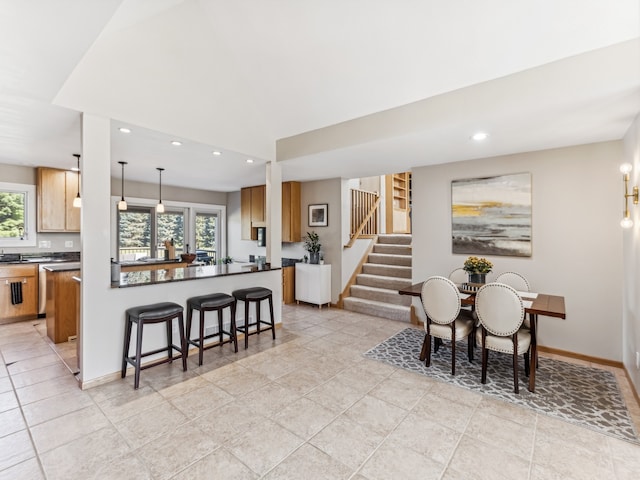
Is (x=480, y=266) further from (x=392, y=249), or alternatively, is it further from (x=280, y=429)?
(x=392, y=249)

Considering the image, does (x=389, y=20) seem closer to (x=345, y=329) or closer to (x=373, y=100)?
(x=373, y=100)

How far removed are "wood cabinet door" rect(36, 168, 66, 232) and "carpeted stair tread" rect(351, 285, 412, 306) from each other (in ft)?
17.5

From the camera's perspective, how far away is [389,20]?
263 cm

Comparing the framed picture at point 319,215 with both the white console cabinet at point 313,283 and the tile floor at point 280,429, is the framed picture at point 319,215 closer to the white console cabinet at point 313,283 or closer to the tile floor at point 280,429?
the white console cabinet at point 313,283

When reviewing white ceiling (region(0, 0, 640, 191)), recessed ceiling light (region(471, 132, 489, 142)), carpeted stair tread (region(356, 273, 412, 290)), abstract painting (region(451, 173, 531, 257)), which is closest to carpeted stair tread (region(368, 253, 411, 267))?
carpeted stair tread (region(356, 273, 412, 290))

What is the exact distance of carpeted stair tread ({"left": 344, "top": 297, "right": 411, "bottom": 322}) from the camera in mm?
5121

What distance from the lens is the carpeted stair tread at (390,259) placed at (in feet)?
20.0

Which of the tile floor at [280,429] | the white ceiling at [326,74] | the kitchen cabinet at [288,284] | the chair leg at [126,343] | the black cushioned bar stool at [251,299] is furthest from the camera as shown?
the kitchen cabinet at [288,284]

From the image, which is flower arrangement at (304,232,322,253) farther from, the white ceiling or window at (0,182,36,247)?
window at (0,182,36,247)

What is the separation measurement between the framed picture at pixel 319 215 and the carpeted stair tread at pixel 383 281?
129cm

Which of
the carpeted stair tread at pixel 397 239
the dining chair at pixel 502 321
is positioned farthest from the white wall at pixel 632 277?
the carpeted stair tread at pixel 397 239

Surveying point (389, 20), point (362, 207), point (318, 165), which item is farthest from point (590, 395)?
point (362, 207)

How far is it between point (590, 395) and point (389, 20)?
3.69m

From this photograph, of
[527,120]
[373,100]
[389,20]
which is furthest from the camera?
[373,100]
